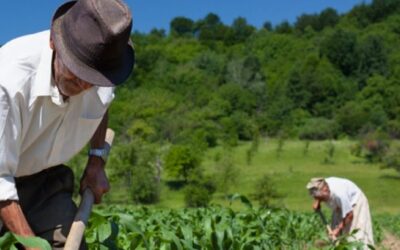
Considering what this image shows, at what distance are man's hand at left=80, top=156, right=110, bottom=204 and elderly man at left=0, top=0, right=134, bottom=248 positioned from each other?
0.78ft

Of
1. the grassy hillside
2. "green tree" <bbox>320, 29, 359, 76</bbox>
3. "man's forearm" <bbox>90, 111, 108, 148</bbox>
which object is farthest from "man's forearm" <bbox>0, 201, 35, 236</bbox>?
"green tree" <bbox>320, 29, 359, 76</bbox>

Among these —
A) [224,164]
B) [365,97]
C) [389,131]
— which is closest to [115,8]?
[224,164]

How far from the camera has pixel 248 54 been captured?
116812mm

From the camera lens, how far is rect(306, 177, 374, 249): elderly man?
784 cm

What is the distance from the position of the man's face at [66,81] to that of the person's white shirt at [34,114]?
29 mm

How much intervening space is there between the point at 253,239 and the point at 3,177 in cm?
316

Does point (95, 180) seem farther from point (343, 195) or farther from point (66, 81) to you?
point (343, 195)

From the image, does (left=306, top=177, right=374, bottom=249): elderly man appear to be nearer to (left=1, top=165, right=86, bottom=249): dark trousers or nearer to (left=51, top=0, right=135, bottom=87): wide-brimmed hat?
(left=1, top=165, right=86, bottom=249): dark trousers

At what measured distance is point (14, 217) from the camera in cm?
288

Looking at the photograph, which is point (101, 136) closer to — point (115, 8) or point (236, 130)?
point (115, 8)

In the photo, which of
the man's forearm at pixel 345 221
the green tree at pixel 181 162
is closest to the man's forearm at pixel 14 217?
the man's forearm at pixel 345 221

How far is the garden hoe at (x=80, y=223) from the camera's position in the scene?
3018 millimetres

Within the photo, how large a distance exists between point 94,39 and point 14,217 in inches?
30.3

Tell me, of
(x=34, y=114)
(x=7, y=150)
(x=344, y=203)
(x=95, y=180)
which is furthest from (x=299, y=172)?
(x=7, y=150)
